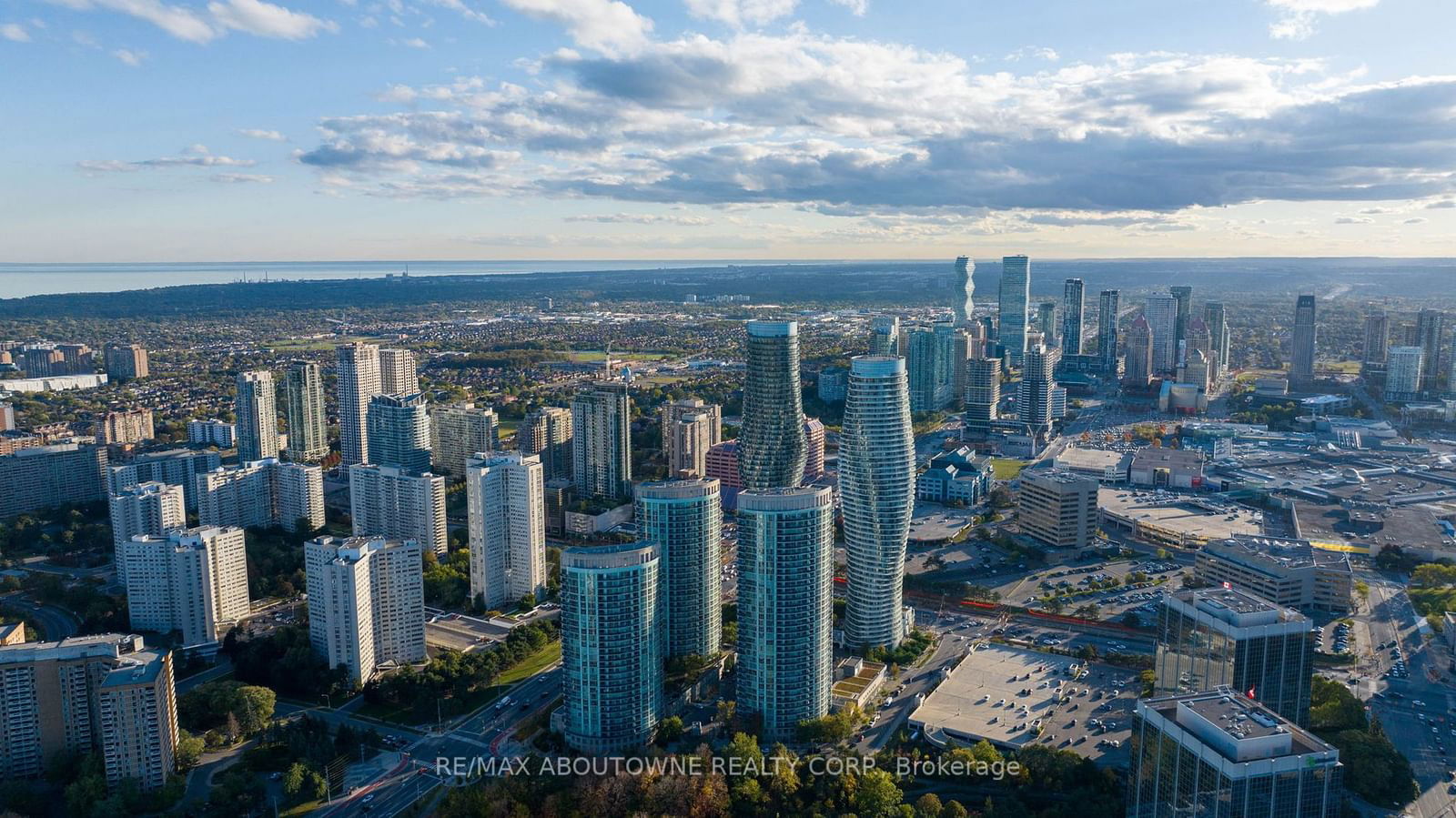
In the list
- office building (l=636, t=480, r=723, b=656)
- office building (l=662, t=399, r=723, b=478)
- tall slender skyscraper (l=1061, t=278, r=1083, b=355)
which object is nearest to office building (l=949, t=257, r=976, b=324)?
tall slender skyscraper (l=1061, t=278, r=1083, b=355)

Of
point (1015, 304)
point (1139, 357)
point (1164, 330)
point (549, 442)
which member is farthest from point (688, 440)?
point (1164, 330)

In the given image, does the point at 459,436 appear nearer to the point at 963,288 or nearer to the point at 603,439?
the point at 603,439

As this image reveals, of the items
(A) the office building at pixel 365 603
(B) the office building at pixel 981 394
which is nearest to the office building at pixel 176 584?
(A) the office building at pixel 365 603

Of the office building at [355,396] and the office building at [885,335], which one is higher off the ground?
the office building at [885,335]

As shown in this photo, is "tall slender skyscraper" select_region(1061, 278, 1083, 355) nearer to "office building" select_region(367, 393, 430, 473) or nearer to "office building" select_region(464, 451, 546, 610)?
"office building" select_region(367, 393, 430, 473)

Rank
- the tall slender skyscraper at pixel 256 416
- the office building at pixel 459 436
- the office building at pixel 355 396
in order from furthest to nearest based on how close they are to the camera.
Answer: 1. the office building at pixel 355 396
2. the tall slender skyscraper at pixel 256 416
3. the office building at pixel 459 436

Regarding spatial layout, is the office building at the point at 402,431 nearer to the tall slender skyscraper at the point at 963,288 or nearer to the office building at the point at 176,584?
the office building at the point at 176,584
